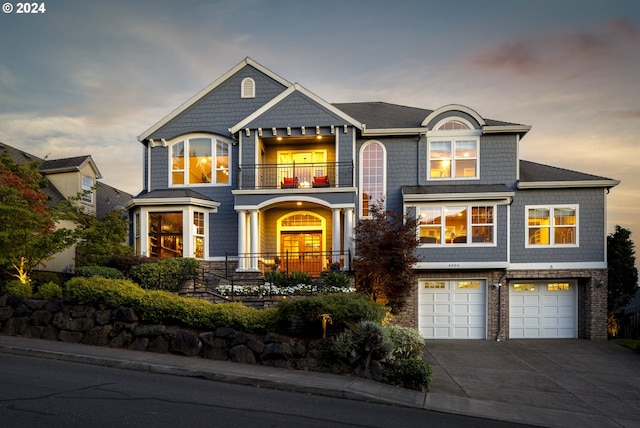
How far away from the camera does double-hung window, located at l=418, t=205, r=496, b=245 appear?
1838 cm

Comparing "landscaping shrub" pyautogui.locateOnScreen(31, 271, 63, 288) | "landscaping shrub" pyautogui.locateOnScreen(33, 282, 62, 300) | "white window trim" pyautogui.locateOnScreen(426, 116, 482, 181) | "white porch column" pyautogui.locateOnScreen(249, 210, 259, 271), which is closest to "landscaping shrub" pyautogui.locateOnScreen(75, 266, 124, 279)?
"landscaping shrub" pyautogui.locateOnScreen(31, 271, 63, 288)

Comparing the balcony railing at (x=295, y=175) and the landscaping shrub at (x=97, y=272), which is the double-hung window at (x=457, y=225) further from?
the landscaping shrub at (x=97, y=272)

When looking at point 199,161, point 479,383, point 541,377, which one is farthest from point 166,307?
point 541,377

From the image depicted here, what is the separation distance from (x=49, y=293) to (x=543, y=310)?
17.5 meters

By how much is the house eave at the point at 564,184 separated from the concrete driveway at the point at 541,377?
5.93 meters

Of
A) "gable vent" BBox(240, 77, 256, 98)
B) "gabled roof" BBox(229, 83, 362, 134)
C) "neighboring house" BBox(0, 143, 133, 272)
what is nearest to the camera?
"gabled roof" BBox(229, 83, 362, 134)

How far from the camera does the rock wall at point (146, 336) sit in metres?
10.8

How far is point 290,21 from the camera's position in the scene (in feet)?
52.3

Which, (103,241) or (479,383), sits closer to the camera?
(479,383)

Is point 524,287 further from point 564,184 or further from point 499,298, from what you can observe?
point 564,184

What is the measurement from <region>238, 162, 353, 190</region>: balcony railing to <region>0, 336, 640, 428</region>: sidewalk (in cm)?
811

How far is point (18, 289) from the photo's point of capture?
13.3 metres

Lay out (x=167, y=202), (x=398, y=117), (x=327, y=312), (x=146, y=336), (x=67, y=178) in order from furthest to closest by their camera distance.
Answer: (x=67, y=178)
(x=398, y=117)
(x=167, y=202)
(x=146, y=336)
(x=327, y=312)

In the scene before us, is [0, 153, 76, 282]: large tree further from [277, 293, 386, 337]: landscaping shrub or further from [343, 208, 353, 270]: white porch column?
[343, 208, 353, 270]: white porch column
